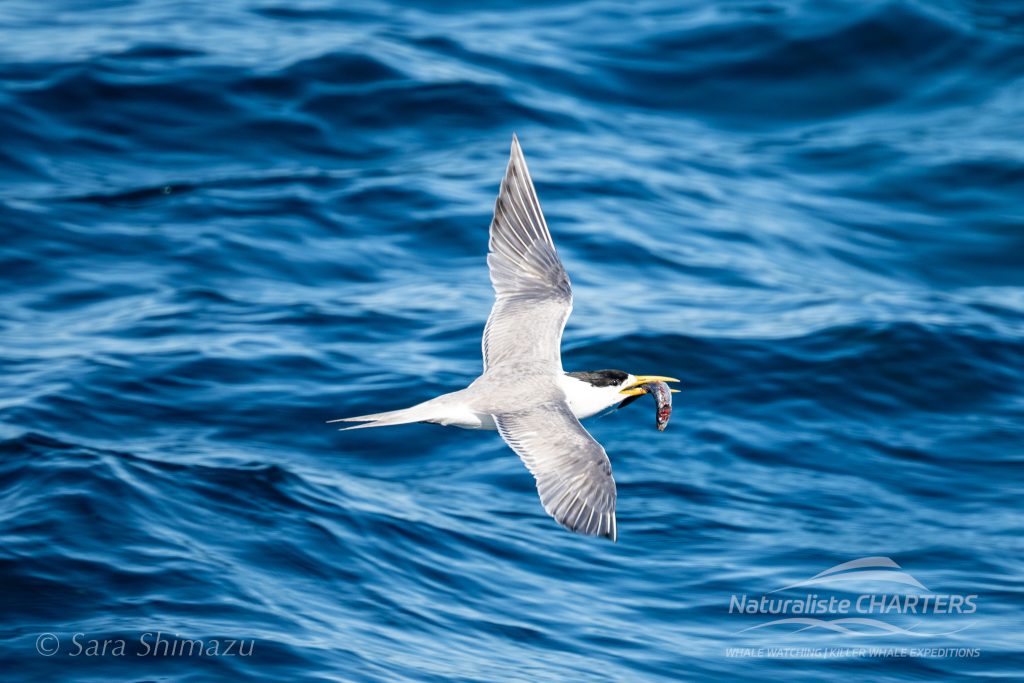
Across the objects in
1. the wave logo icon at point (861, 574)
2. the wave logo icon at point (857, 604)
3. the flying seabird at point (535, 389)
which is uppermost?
the flying seabird at point (535, 389)

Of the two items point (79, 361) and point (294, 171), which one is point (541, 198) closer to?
point (294, 171)

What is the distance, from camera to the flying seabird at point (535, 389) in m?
7.20

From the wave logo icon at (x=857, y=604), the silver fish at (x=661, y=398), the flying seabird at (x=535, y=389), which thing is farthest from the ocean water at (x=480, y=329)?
the flying seabird at (x=535, y=389)

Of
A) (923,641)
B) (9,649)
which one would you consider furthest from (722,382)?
(9,649)

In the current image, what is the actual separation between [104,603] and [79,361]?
3541mm

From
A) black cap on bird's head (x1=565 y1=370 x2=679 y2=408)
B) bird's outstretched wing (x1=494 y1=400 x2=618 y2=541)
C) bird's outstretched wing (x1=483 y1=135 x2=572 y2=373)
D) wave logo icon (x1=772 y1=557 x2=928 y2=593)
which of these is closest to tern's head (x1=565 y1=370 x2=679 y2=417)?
black cap on bird's head (x1=565 y1=370 x2=679 y2=408)

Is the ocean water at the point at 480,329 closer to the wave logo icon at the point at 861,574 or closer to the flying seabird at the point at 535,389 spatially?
the wave logo icon at the point at 861,574

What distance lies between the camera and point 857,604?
32.4 feet

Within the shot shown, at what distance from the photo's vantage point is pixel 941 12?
19.7 meters

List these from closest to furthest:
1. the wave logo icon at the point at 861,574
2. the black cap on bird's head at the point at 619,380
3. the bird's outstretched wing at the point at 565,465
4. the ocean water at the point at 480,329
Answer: the bird's outstretched wing at the point at 565,465 → the black cap on bird's head at the point at 619,380 → the ocean water at the point at 480,329 → the wave logo icon at the point at 861,574

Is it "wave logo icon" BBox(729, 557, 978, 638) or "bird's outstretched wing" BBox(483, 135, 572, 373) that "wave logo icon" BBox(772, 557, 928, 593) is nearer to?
"wave logo icon" BBox(729, 557, 978, 638)

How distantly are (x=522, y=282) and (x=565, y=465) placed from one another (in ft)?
7.52

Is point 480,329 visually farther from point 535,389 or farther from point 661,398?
point 535,389

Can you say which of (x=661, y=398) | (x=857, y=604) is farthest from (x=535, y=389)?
(x=857, y=604)
